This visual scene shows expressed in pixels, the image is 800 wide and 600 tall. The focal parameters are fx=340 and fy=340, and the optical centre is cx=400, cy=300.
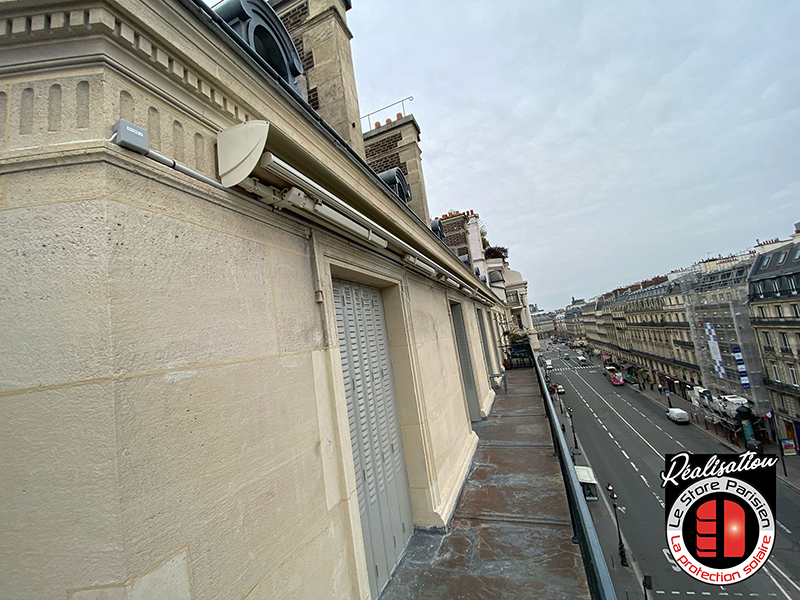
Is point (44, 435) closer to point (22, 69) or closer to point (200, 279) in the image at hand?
point (200, 279)

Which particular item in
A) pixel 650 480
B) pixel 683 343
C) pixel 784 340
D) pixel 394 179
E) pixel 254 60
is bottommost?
pixel 650 480

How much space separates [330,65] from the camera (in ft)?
13.5

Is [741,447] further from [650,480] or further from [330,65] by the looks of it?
[330,65]

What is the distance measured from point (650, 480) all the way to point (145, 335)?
96.6 ft

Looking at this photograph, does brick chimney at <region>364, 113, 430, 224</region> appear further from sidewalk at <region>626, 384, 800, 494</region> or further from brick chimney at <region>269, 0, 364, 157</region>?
sidewalk at <region>626, 384, 800, 494</region>

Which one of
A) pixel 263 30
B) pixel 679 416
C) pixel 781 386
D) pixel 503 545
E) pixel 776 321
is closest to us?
pixel 263 30

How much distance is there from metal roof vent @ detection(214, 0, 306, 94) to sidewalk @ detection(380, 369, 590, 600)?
496cm

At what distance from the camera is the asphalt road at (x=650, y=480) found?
14359 mm

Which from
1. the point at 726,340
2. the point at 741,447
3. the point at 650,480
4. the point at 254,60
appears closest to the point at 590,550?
the point at 254,60

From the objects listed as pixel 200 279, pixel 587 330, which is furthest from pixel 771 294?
pixel 587 330

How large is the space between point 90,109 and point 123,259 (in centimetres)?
67

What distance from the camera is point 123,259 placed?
54.8 inches
